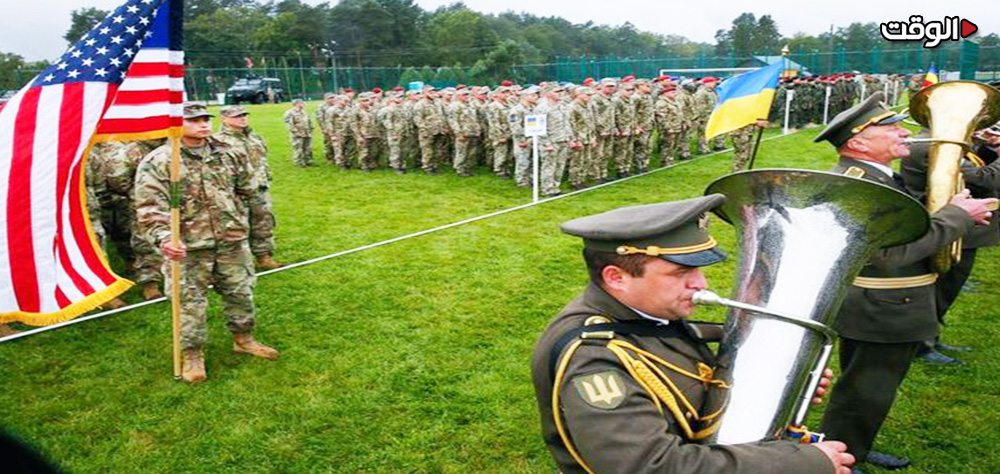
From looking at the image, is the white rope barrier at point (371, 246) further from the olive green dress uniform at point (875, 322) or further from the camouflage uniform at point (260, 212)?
the olive green dress uniform at point (875, 322)

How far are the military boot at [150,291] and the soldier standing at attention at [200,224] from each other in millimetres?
2117

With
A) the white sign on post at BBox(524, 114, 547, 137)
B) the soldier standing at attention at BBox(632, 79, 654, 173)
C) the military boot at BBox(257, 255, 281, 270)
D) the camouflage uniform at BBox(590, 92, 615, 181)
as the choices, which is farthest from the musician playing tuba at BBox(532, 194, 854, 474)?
the soldier standing at attention at BBox(632, 79, 654, 173)

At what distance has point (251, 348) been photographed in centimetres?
578

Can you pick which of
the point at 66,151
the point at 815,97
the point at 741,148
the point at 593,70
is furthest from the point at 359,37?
the point at 66,151

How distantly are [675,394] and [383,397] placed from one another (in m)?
3.43

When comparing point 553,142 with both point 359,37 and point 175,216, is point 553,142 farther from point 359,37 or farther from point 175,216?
point 359,37

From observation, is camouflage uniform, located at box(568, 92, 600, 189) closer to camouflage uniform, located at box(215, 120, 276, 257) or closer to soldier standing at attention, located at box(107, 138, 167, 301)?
camouflage uniform, located at box(215, 120, 276, 257)

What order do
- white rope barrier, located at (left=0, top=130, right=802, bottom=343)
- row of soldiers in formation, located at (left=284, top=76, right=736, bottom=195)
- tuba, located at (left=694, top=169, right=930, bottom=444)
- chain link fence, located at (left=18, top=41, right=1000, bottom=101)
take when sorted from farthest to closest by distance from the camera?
chain link fence, located at (left=18, top=41, right=1000, bottom=101) < row of soldiers in formation, located at (left=284, top=76, right=736, bottom=195) < white rope barrier, located at (left=0, top=130, right=802, bottom=343) < tuba, located at (left=694, top=169, right=930, bottom=444)

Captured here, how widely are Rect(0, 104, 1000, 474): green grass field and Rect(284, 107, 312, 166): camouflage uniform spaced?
28.6 feet

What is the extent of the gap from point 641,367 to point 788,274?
0.71 meters

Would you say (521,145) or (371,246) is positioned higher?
(521,145)

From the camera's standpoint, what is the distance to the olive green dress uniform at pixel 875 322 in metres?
3.41

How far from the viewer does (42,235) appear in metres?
3.70

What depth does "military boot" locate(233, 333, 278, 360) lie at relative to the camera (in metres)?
5.73
